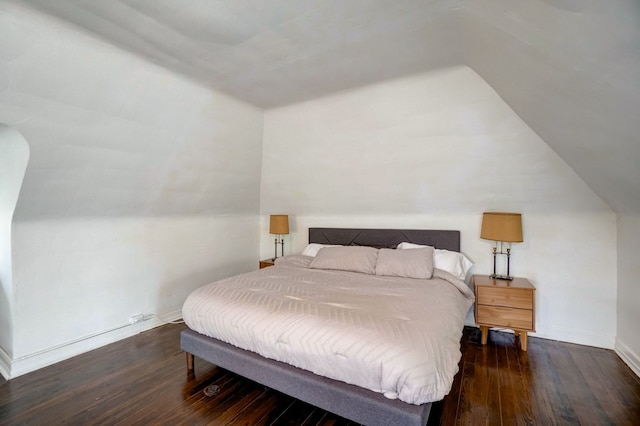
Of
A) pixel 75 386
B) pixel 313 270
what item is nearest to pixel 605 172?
pixel 313 270

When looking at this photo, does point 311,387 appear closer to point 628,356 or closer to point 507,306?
point 507,306

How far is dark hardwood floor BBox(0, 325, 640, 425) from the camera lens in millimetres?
1842

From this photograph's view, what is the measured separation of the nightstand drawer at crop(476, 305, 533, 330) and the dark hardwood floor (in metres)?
0.25

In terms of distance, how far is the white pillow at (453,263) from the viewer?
3090mm

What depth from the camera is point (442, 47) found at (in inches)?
78.8

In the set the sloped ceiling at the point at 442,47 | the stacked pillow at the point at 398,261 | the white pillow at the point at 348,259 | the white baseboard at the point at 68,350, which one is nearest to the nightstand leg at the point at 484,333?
the stacked pillow at the point at 398,261

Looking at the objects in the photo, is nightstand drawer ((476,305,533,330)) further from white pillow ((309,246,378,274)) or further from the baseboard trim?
the baseboard trim

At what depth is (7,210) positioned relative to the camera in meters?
2.34

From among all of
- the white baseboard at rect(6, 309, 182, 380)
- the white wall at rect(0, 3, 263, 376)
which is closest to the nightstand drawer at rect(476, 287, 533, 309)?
the white wall at rect(0, 3, 263, 376)

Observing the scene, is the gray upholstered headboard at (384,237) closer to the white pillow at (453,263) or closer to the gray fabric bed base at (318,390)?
the white pillow at (453,263)

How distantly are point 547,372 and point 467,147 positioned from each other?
1.99 m

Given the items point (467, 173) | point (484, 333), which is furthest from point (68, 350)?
point (467, 173)

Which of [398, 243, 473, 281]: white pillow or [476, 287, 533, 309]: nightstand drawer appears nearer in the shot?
[476, 287, 533, 309]: nightstand drawer

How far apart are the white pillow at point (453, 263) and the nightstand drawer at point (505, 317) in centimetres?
36
